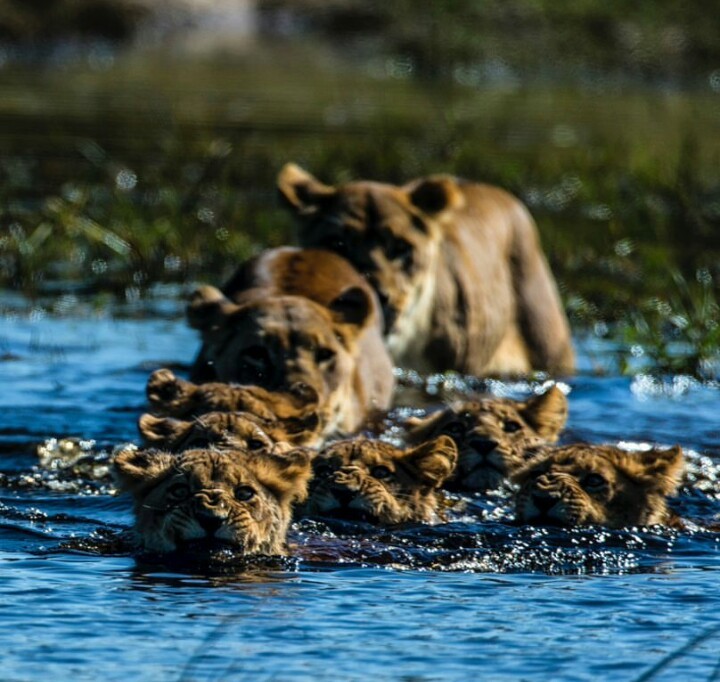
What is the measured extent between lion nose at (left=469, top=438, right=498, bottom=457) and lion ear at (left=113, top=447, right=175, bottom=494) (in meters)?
1.69

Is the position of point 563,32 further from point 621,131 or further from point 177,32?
point 621,131

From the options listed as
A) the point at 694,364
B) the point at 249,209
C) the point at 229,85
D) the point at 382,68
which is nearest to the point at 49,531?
the point at 694,364

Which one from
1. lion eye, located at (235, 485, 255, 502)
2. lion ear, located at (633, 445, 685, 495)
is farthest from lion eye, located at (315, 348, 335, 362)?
lion eye, located at (235, 485, 255, 502)

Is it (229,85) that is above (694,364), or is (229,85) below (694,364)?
above

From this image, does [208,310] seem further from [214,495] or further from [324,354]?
[214,495]

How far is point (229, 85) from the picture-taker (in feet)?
90.8

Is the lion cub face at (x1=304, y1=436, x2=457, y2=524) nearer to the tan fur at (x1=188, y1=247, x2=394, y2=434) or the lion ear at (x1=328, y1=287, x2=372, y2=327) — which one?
the tan fur at (x1=188, y1=247, x2=394, y2=434)

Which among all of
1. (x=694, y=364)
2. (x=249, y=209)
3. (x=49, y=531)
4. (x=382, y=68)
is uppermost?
(x=382, y=68)

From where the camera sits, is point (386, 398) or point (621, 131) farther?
point (621, 131)

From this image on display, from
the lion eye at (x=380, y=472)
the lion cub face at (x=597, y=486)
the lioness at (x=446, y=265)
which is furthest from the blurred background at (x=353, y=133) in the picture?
the lion eye at (x=380, y=472)

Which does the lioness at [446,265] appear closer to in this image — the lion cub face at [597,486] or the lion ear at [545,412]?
the lion ear at [545,412]

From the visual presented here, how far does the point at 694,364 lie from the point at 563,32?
24.0 metres

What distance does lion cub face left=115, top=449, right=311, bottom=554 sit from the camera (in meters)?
6.54

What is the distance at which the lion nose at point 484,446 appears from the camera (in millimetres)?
8281
